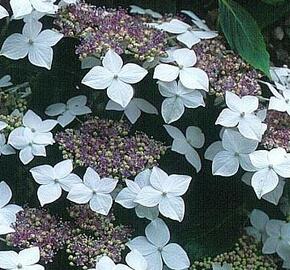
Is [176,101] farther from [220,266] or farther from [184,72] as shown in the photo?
[220,266]

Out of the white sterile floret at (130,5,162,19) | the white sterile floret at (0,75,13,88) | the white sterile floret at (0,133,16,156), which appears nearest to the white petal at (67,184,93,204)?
the white sterile floret at (0,133,16,156)

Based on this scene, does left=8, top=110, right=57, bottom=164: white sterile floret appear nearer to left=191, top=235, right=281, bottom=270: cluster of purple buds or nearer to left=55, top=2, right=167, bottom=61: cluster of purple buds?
left=55, top=2, right=167, bottom=61: cluster of purple buds

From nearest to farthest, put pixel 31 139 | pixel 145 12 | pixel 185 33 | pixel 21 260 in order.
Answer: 1. pixel 21 260
2. pixel 31 139
3. pixel 185 33
4. pixel 145 12

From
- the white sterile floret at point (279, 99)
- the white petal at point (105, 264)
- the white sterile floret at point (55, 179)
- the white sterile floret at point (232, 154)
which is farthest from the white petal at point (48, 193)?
the white sterile floret at point (279, 99)

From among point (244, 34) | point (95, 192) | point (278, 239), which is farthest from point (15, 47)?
point (278, 239)

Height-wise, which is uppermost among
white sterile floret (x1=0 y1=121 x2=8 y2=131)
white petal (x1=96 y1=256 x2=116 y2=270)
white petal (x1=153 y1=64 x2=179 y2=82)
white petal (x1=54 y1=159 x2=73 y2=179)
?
white petal (x1=153 y1=64 x2=179 y2=82)

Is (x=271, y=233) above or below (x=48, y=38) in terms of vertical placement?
below
